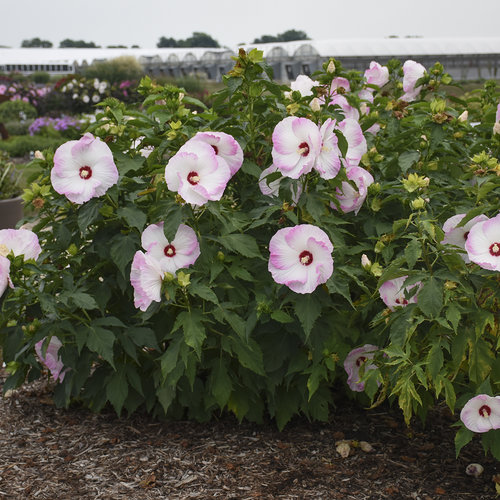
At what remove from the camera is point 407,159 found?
2.72 meters

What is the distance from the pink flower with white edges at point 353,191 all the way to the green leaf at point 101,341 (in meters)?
0.95

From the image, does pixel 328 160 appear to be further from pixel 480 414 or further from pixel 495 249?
pixel 480 414

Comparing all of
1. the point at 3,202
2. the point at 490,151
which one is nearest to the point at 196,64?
the point at 3,202

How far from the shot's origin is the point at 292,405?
111 inches

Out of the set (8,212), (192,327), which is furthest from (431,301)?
(8,212)

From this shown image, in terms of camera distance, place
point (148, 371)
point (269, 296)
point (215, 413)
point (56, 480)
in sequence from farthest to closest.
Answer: point (215, 413)
point (148, 371)
point (56, 480)
point (269, 296)

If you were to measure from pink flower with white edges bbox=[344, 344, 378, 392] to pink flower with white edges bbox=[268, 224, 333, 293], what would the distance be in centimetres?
45

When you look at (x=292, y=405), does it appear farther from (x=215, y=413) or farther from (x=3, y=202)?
(x=3, y=202)

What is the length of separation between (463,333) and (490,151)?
3.99ft

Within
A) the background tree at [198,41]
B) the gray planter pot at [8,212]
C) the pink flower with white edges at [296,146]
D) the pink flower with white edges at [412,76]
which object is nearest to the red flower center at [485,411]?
the pink flower with white edges at [296,146]

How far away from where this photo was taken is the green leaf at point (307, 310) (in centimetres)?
236

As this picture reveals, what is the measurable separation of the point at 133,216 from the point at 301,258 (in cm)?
59

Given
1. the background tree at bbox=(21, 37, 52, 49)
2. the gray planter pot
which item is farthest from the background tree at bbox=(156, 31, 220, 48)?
the gray planter pot

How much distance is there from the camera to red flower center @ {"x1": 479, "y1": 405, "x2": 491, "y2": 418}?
230cm
